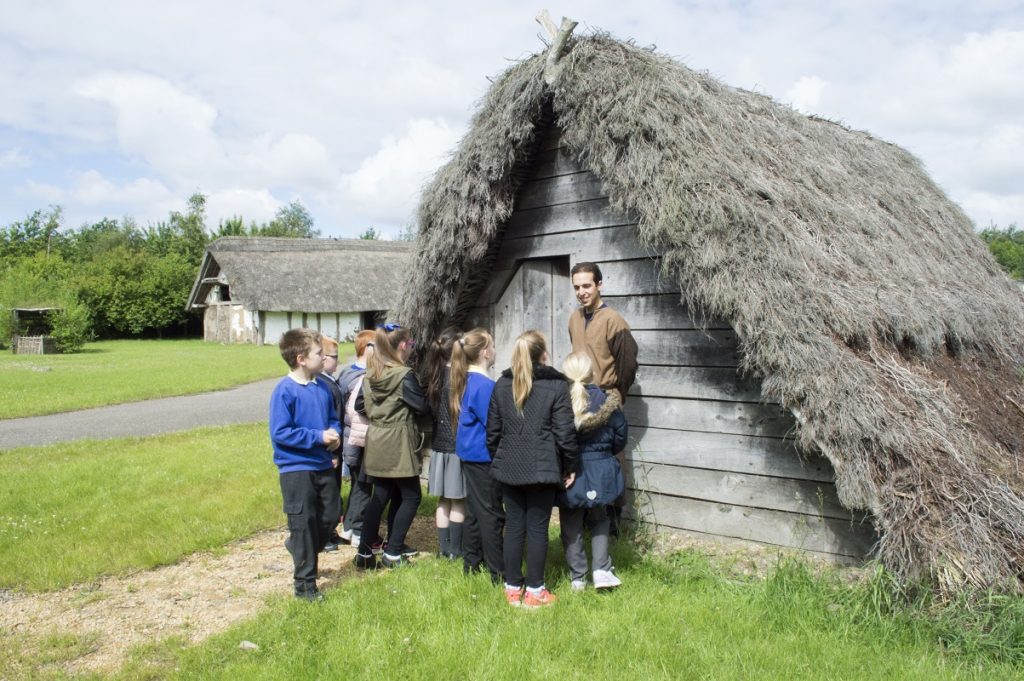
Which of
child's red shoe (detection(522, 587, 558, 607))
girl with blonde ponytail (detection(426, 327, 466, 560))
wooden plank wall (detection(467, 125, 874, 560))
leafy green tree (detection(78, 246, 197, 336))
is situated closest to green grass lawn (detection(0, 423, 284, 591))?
girl with blonde ponytail (detection(426, 327, 466, 560))

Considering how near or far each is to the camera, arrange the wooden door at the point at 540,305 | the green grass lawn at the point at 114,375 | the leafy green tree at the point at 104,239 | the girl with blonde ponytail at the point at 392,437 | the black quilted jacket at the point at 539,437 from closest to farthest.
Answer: the black quilted jacket at the point at 539,437
the girl with blonde ponytail at the point at 392,437
the wooden door at the point at 540,305
the green grass lawn at the point at 114,375
the leafy green tree at the point at 104,239

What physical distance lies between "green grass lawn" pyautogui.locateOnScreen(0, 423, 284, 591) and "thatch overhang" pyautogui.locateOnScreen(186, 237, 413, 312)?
1017 inches

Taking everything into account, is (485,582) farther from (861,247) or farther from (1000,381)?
(1000,381)

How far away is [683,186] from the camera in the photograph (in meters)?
4.70

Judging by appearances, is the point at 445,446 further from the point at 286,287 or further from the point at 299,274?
the point at 299,274

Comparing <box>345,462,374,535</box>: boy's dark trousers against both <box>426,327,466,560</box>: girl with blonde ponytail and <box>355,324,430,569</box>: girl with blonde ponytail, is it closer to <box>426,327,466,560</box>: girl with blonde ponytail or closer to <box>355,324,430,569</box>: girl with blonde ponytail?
<box>355,324,430,569</box>: girl with blonde ponytail

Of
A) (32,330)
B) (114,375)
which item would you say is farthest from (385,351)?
(32,330)

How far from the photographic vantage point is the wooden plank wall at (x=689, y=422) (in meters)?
4.68

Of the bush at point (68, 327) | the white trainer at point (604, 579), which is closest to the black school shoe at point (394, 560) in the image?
the white trainer at point (604, 579)

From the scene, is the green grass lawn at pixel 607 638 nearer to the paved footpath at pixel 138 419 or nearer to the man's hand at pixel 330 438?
the man's hand at pixel 330 438

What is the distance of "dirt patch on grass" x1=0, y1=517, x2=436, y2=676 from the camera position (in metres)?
4.45

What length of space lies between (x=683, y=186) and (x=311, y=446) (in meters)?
2.93

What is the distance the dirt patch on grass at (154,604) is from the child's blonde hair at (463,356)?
1616mm

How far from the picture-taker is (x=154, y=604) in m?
5.08
